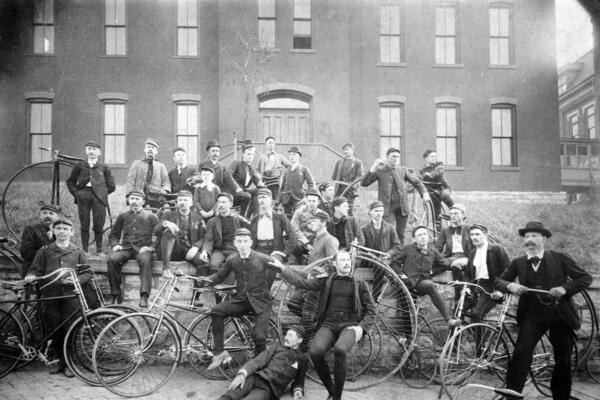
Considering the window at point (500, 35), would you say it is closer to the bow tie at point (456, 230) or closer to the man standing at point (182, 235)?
the bow tie at point (456, 230)

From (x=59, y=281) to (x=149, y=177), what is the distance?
273 centimetres

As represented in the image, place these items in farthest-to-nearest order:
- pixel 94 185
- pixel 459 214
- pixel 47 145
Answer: pixel 47 145 < pixel 94 185 < pixel 459 214

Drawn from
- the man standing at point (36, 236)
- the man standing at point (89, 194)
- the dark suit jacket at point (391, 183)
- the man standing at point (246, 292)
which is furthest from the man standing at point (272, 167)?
the man standing at point (36, 236)

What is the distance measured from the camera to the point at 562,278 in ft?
17.1

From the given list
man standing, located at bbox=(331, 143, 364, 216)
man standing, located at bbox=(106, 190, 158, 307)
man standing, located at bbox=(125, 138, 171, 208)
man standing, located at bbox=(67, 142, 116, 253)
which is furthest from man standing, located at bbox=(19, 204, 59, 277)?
man standing, located at bbox=(331, 143, 364, 216)

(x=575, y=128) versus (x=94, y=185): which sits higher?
(x=575, y=128)

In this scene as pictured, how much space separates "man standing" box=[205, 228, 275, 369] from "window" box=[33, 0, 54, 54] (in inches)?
400

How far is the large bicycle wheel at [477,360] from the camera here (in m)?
5.62

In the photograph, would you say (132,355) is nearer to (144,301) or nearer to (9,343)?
(144,301)

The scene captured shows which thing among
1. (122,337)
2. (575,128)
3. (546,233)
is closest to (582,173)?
(575,128)

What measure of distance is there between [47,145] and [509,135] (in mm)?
12958

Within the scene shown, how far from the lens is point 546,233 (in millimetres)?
5293

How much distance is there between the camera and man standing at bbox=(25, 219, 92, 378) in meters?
5.79

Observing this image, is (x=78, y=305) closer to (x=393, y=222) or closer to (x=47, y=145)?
(x=393, y=222)
